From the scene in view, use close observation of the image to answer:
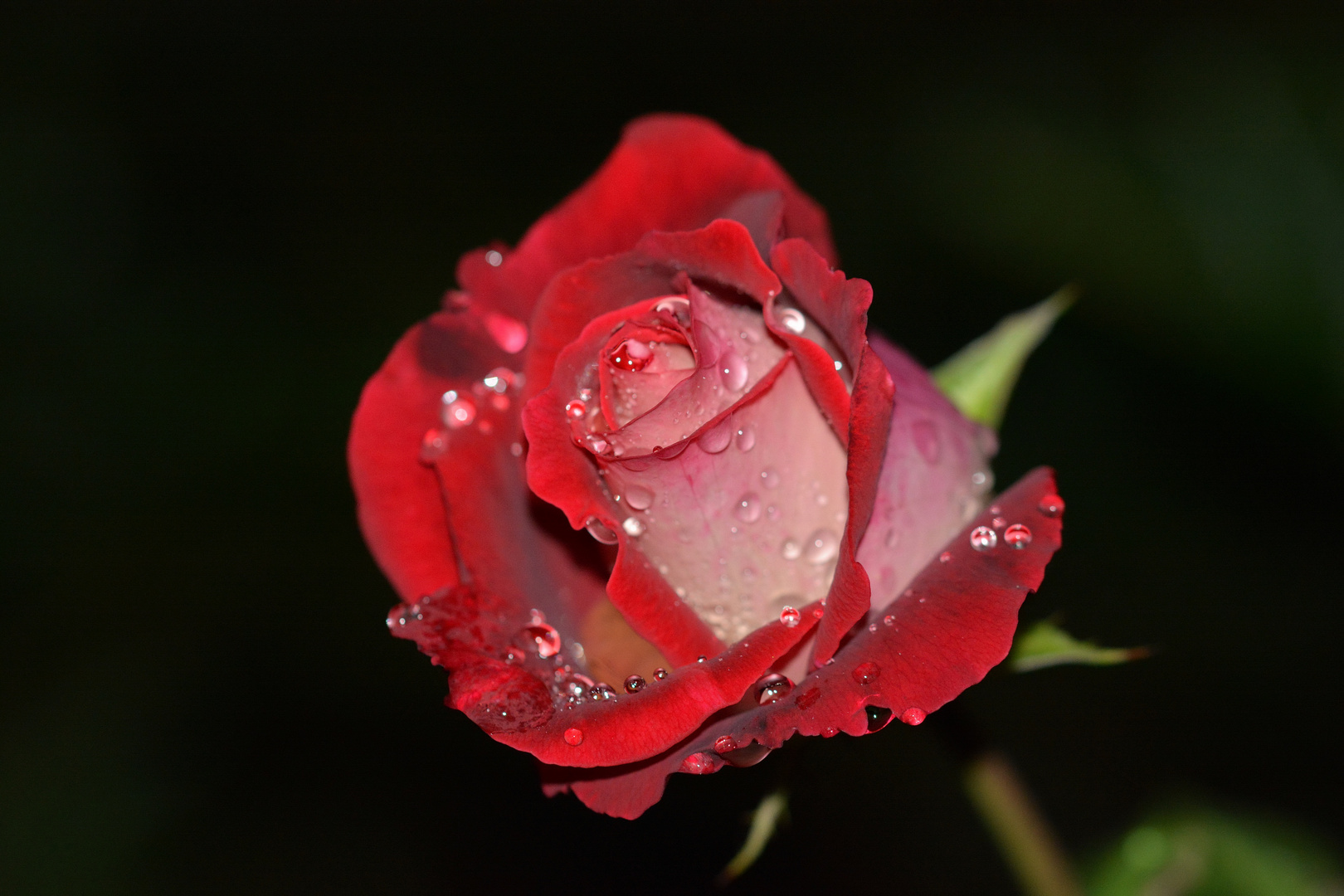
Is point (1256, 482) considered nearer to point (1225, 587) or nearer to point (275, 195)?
point (1225, 587)

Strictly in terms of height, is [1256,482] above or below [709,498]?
below

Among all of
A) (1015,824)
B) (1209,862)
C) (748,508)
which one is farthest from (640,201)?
(1209,862)

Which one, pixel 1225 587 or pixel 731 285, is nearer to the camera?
pixel 731 285

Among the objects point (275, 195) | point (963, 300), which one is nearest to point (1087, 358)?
point (963, 300)

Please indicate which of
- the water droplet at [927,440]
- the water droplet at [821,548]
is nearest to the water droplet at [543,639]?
the water droplet at [821,548]

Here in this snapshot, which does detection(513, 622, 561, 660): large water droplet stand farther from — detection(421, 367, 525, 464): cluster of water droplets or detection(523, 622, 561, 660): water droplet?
detection(421, 367, 525, 464): cluster of water droplets

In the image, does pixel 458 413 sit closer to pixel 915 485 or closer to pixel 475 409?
pixel 475 409
